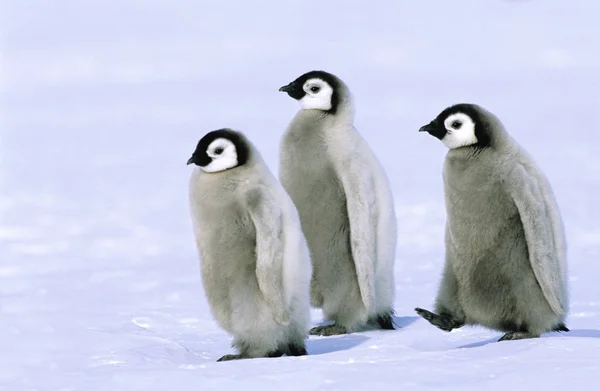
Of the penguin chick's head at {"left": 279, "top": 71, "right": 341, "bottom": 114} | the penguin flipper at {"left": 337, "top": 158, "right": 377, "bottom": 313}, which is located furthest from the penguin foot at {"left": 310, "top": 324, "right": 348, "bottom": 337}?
the penguin chick's head at {"left": 279, "top": 71, "right": 341, "bottom": 114}

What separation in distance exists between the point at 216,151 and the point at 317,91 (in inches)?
39.9

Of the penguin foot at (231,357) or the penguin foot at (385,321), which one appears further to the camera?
the penguin foot at (385,321)

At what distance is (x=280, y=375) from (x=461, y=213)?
3.54ft

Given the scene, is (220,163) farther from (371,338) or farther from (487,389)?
(487,389)

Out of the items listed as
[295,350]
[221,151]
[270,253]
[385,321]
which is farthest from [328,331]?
[221,151]

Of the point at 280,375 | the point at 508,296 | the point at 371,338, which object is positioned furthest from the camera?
the point at 371,338

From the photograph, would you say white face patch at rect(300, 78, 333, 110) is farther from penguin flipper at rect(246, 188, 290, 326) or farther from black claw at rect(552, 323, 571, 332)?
black claw at rect(552, 323, 571, 332)

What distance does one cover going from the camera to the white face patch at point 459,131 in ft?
14.3

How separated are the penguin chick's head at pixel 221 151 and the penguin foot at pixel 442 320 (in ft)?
2.65

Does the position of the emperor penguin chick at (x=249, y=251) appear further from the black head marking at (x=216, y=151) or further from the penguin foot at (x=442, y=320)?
the penguin foot at (x=442, y=320)

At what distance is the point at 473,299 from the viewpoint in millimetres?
4363

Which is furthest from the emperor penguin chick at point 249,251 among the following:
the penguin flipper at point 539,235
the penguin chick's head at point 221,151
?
the penguin flipper at point 539,235

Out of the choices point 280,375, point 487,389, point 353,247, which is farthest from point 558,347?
point 353,247

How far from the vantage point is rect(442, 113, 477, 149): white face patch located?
4348mm
